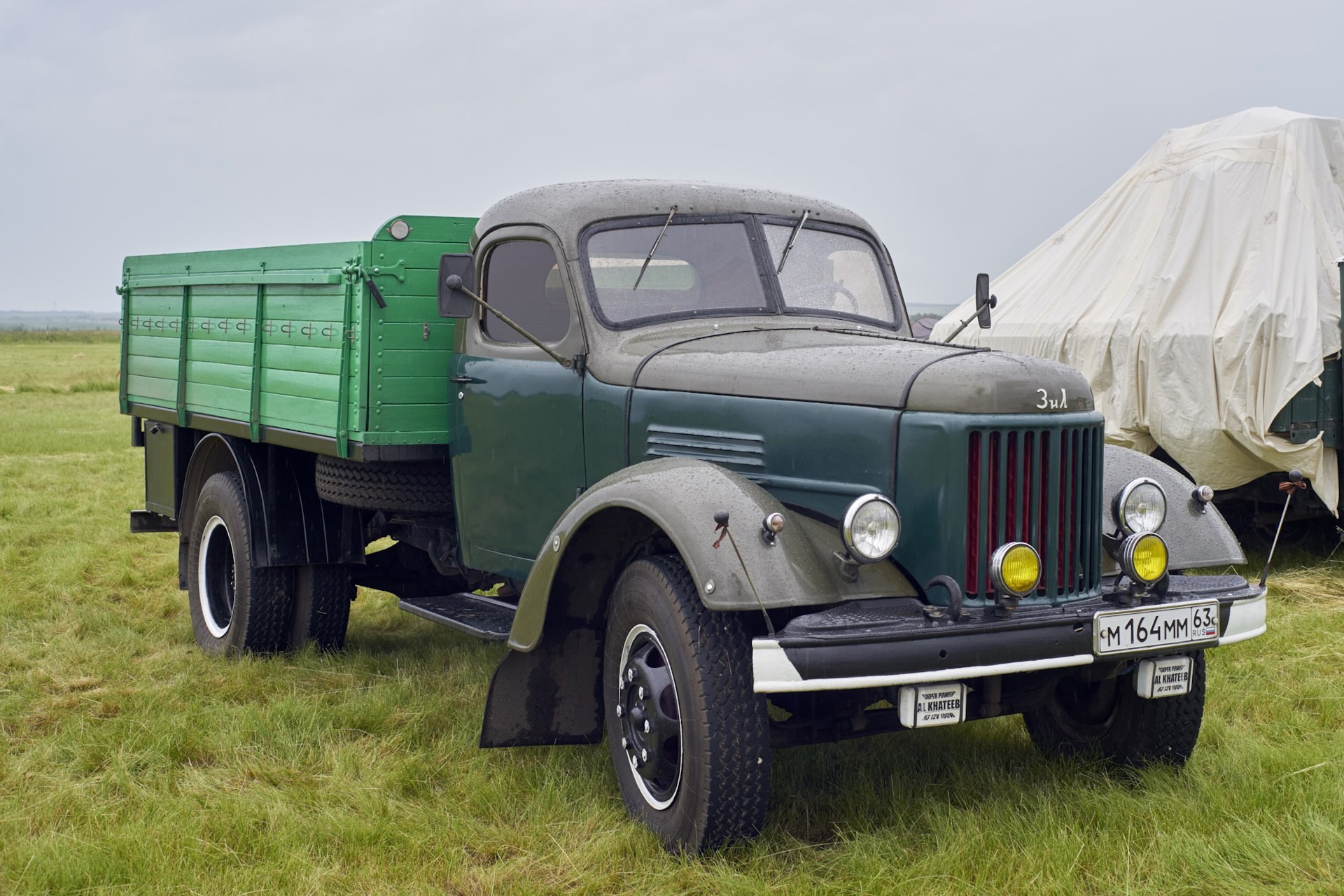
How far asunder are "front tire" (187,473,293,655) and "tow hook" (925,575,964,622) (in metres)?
3.76

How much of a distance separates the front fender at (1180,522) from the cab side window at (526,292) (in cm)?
201

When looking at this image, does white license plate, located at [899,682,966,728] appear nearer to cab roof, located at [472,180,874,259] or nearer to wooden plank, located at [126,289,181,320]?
cab roof, located at [472,180,874,259]

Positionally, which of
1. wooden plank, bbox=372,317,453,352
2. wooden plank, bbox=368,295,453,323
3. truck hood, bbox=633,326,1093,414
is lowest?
truck hood, bbox=633,326,1093,414

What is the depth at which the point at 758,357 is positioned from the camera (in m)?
4.48

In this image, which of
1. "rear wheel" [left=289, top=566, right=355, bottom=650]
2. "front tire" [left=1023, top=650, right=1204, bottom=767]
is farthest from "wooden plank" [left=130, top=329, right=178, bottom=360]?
"front tire" [left=1023, top=650, right=1204, bottom=767]

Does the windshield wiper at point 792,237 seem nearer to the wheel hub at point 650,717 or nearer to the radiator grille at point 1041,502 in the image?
the radiator grille at point 1041,502

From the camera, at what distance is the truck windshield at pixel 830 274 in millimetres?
5273

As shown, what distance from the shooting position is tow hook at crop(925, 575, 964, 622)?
376 centimetres

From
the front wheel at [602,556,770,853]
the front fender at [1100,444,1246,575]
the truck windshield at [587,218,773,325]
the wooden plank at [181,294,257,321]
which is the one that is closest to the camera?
the front wheel at [602,556,770,853]

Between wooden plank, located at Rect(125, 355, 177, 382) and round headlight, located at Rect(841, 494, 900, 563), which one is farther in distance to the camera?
wooden plank, located at Rect(125, 355, 177, 382)

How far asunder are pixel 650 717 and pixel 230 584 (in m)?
3.76

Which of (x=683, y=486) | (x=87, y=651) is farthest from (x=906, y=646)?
(x=87, y=651)

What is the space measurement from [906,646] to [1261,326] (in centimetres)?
624

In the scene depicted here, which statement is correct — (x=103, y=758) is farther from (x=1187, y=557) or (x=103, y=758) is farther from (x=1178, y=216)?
(x=1178, y=216)
